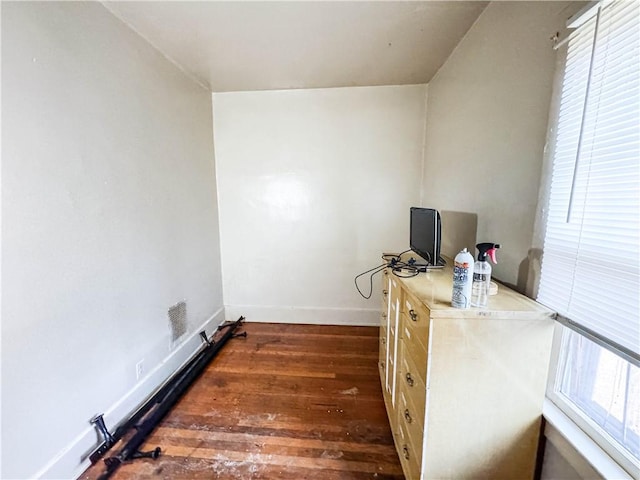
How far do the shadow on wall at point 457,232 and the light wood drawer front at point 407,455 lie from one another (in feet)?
3.68

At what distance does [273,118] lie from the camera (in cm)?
283

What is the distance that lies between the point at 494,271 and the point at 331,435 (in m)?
1.38

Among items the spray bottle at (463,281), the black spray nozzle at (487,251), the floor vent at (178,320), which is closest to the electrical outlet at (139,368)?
the floor vent at (178,320)

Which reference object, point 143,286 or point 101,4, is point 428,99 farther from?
point 143,286

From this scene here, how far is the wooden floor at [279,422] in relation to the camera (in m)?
1.42

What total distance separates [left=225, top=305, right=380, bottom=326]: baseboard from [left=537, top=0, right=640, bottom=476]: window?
199cm

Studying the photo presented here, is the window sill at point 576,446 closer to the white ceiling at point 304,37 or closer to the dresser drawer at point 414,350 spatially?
the dresser drawer at point 414,350

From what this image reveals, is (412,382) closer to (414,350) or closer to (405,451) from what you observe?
(414,350)

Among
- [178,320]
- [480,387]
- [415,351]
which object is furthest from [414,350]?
[178,320]

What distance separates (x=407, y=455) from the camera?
50.4 inches

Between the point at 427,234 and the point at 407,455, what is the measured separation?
1.19 meters

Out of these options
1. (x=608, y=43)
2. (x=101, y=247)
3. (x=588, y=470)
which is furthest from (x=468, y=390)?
(x=101, y=247)

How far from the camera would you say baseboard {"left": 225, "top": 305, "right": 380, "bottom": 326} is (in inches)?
119

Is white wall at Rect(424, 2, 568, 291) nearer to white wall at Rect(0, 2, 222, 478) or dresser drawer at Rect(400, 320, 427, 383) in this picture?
dresser drawer at Rect(400, 320, 427, 383)
